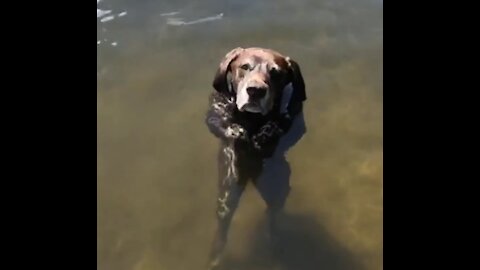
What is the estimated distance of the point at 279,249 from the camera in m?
4.17

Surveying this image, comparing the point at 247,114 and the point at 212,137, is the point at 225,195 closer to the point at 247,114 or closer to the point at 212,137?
the point at 247,114

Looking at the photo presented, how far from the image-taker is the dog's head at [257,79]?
3352 mm

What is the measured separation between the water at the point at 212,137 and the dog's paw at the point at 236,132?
77 cm

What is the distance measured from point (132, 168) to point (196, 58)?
123cm

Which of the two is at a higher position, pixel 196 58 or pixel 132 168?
pixel 196 58

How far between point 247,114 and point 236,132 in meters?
0.19

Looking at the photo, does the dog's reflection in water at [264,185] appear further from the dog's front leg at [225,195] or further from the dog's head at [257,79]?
the dog's head at [257,79]

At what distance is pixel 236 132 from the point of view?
12.3ft

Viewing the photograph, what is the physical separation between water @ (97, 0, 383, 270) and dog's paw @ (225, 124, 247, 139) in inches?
30.1

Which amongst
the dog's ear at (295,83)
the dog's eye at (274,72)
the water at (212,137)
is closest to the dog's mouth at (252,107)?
the dog's eye at (274,72)
